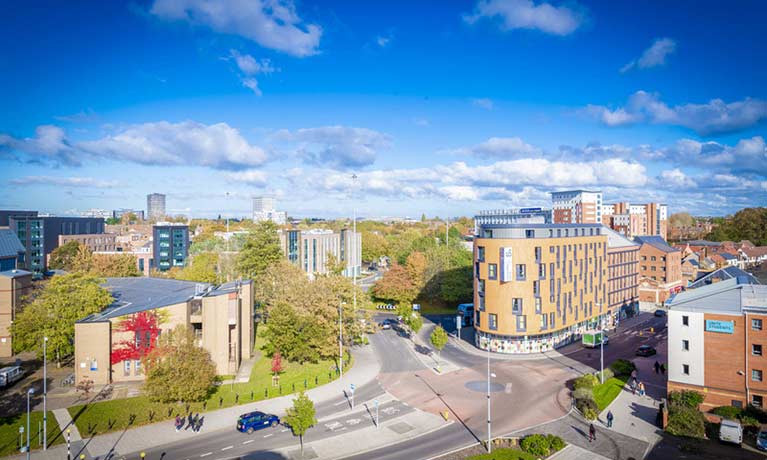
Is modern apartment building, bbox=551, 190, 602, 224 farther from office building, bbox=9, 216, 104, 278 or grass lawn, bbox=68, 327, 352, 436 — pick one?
office building, bbox=9, 216, 104, 278

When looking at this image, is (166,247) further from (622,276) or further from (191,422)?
(622,276)

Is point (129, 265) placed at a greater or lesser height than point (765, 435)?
greater

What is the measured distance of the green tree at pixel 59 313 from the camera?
46125 millimetres

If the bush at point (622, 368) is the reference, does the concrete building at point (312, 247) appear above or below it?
above

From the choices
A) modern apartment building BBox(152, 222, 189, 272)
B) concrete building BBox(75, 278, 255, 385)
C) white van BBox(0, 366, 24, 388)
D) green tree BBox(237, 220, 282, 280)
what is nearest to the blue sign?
concrete building BBox(75, 278, 255, 385)

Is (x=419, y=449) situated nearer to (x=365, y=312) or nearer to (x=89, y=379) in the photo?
(x=365, y=312)

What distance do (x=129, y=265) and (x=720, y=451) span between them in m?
84.9

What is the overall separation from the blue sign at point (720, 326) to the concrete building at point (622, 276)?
35704mm

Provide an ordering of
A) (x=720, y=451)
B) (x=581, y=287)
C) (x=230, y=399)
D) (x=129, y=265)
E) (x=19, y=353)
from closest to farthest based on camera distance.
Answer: (x=720, y=451) < (x=230, y=399) < (x=19, y=353) < (x=581, y=287) < (x=129, y=265)

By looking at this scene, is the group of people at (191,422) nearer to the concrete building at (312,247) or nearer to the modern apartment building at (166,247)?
the concrete building at (312,247)

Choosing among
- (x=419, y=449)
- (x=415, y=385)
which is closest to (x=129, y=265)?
(x=415, y=385)

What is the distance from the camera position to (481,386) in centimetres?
4394

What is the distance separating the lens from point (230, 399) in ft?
133

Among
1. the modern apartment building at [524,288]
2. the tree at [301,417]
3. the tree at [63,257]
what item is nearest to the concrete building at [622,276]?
the modern apartment building at [524,288]
